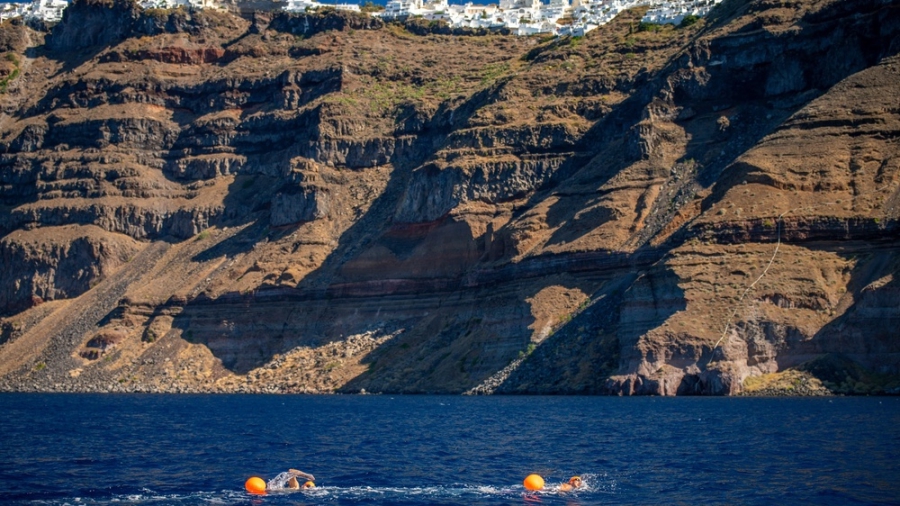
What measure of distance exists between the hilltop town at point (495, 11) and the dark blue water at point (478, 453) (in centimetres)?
8405

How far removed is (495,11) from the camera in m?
180

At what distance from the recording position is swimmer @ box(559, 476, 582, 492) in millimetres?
44500

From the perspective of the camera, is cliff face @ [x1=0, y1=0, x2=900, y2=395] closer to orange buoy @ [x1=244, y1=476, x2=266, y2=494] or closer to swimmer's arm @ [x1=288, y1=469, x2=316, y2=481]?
swimmer's arm @ [x1=288, y1=469, x2=316, y2=481]

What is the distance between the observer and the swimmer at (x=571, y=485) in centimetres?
4450

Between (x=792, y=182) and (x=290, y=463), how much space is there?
51.4 meters

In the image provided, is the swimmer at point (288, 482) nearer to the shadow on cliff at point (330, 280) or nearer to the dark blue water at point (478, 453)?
the dark blue water at point (478, 453)

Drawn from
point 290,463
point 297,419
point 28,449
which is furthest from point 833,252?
point 28,449

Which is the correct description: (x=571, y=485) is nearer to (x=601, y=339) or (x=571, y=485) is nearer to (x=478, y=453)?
(x=478, y=453)

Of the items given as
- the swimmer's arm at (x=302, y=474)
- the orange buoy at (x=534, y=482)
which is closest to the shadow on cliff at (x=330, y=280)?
the swimmer's arm at (x=302, y=474)

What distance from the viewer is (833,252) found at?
88000 mm

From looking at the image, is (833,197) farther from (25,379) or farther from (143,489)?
Answer: (25,379)

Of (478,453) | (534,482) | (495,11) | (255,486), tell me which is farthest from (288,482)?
(495,11)

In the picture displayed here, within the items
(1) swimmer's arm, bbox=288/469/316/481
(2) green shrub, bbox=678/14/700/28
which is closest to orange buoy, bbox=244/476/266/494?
(1) swimmer's arm, bbox=288/469/316/481

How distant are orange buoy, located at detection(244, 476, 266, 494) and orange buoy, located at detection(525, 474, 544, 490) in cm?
888
